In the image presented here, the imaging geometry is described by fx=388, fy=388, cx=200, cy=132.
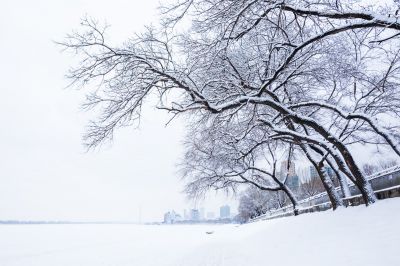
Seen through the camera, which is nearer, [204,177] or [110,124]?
[110,124]

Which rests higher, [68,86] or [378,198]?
[68,86]

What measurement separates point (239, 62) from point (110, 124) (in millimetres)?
5166

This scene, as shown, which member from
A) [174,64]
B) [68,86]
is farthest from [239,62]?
[68,86]

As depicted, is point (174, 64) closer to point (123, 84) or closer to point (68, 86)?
point (123, 84)

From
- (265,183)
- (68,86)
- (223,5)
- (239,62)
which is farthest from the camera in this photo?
(265,183)

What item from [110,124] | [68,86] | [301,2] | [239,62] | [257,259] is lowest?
[257,259]

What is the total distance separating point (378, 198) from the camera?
11852 millimetres

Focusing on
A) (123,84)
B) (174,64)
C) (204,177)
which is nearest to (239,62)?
(174,64)

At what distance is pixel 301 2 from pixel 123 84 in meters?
4.94

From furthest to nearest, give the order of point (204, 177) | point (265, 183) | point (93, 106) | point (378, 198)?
point (265, 183), point (204, 177), point (378, 198), point (93, 106)

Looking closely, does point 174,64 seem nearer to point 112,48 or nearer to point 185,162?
point 112,48

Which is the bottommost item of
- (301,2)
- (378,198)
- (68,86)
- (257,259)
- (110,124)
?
(257,259)

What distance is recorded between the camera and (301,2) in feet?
27.9

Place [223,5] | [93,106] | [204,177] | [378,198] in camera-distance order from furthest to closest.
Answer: [204,177] → [378,198] → [93,106] → [223,5]
